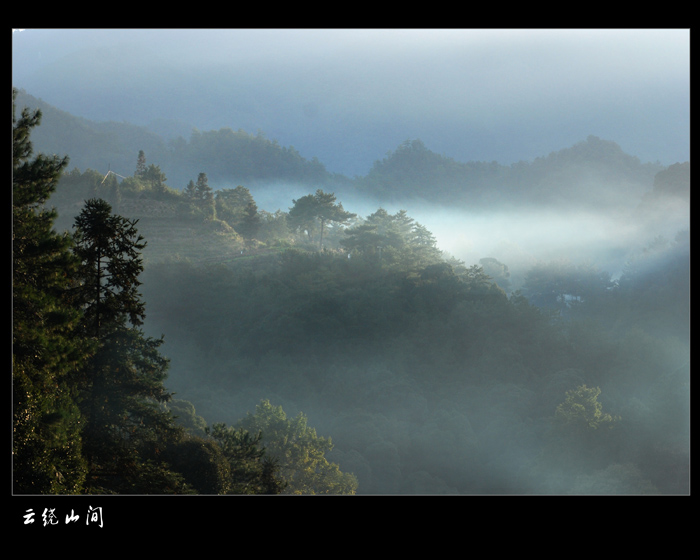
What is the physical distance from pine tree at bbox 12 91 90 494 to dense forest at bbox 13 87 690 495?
3cm

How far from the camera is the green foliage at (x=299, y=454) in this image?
1938cm

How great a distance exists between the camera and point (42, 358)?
6.86 metres

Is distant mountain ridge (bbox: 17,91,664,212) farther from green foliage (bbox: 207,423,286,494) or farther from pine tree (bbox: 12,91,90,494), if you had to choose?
pine tree (bbox: 12,91,90,494)

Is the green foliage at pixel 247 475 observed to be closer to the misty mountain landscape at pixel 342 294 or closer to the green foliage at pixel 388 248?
the misty mountain landscape at pixel 342 294

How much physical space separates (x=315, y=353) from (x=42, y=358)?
3112 centimetres

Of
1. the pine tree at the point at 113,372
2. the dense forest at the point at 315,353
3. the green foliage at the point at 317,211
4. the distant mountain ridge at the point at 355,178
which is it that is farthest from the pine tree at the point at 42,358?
the distant mountain ridge at the point at 355,178

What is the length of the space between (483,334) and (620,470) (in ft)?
50.3

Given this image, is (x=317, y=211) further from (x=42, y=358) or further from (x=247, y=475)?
(x=42, y=358)

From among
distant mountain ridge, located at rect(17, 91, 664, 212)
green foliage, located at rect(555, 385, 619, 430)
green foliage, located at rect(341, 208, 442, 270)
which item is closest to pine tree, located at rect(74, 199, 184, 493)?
green foliage, located at rect(555, 385, 619, 430)

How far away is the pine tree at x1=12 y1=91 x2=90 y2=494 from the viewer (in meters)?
6.14

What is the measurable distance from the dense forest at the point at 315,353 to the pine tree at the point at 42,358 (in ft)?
0.09

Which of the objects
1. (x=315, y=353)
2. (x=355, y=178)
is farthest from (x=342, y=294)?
(x=355, y=178)

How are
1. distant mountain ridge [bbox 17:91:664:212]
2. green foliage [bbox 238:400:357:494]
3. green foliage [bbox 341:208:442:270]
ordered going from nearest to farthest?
green foliage [bbox 238:400:357:494] → green foliage [bbox 341:208:442:270] → distant mountain ridge [bbox 17:91:664:212]
